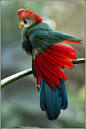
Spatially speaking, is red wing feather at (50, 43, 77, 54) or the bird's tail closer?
the bird's tail

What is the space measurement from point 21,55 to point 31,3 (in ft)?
1.95

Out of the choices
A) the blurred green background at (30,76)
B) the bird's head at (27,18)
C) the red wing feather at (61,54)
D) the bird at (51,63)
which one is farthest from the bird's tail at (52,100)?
the blurred green background at (30,76)

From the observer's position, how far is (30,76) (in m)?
2.71

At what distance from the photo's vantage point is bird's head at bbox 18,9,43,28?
1507 mm

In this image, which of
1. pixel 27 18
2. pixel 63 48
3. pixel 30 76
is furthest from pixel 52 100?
pixel 30 76

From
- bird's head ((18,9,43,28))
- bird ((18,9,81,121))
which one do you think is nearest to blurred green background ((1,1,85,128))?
bird's head ((18,9,43,28))

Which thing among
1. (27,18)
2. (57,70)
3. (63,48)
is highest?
(27,18)

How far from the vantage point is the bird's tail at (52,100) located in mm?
1192

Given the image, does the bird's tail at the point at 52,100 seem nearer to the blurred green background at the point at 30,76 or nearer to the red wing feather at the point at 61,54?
the red wing feather at the point at 61,54

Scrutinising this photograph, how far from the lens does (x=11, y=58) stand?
270 cm

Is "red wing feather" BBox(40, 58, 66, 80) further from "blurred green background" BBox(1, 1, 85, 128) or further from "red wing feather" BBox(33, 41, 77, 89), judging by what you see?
"blurred green background" BBox(1, 1, 85, 128)

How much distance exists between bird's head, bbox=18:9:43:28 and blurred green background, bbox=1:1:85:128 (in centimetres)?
84

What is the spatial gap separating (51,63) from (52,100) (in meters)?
0.20

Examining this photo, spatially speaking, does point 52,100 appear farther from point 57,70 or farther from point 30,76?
point 30,76
